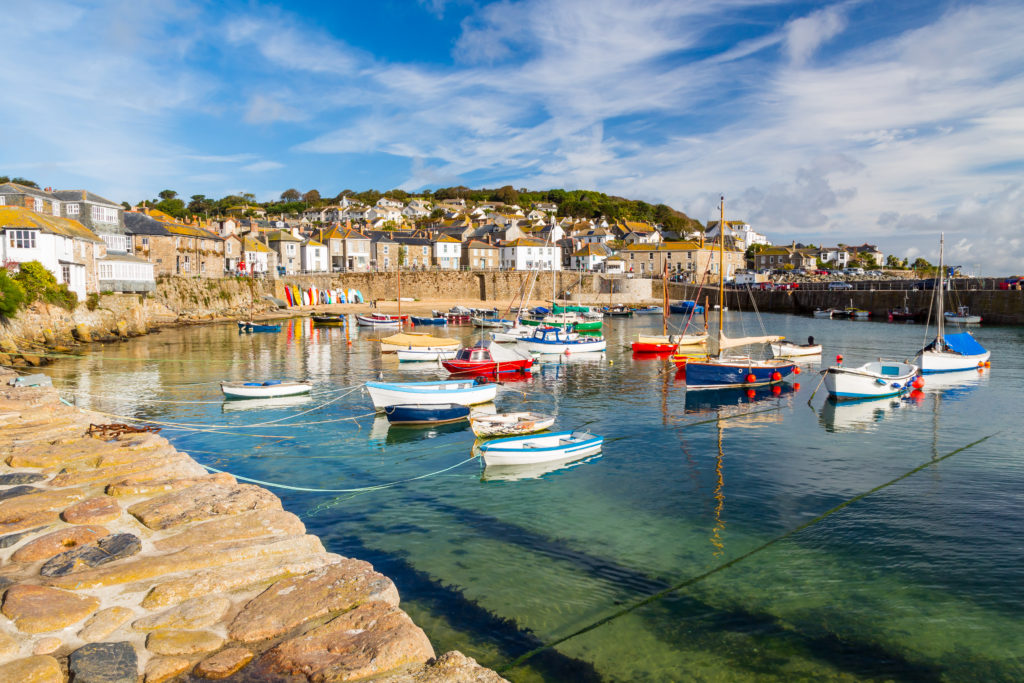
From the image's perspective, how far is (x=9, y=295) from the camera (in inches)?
1730

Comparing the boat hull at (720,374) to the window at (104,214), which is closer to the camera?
the boat hull at (720,374)

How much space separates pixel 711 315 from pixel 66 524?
322 ft

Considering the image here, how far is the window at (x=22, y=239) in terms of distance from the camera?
161 ft

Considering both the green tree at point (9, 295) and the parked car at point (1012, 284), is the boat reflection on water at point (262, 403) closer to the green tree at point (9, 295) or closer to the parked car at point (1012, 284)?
the green tree at point (9, 295)

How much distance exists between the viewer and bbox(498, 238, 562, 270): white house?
124750 millimetres

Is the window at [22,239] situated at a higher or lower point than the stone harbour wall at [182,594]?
higher

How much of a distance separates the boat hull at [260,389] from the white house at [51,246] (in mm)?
30880

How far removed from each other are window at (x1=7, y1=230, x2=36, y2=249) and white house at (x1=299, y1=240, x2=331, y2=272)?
2420 inches

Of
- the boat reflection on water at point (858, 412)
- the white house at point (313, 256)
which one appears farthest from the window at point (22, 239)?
the white house at point (313, 256)

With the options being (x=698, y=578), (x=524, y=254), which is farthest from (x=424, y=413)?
(x=524, y=254)

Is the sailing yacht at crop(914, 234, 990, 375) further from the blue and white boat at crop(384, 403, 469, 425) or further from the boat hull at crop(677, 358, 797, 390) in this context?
the blue and white boat at crop(384, 403, 469, 425)

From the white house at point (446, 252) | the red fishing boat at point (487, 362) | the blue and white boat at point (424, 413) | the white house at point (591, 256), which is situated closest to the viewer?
the blue and white boat at point (424, 413)

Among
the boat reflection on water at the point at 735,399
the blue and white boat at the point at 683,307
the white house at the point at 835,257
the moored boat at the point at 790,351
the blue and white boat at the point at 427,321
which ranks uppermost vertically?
the white house at the point at 835,257

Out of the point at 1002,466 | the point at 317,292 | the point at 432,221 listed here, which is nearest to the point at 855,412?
the point at 1002,466
